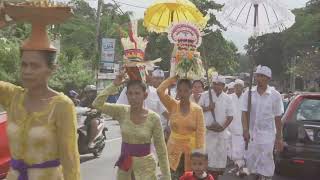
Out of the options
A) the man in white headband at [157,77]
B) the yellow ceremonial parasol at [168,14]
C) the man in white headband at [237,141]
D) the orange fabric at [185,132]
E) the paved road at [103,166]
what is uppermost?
the yellow ceremonial parasol at [168,14]

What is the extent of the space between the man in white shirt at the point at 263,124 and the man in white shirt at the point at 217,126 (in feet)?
0.89

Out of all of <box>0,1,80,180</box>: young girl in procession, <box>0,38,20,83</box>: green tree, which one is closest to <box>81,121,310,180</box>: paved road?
<box>0,38,20,83</box>: green tree

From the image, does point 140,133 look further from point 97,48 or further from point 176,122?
point 97,48

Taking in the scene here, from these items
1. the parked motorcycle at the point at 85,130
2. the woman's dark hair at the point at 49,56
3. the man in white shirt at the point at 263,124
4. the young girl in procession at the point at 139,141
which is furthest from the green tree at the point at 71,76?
the woman's dark hair at the point at 49,56

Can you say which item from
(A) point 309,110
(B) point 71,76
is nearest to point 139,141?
(A) point 309,110

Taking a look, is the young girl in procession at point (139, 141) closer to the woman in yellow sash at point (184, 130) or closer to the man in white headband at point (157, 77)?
the woman in yellow sash at point (184, 130)

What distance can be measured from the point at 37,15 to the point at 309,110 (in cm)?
648

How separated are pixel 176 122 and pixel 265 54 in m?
66.1

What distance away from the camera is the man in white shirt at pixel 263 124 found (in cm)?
819

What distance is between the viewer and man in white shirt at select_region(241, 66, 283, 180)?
322 inches

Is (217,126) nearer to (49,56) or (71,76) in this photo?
(49,56)

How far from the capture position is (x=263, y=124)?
326 inches

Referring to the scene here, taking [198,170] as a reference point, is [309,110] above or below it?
above

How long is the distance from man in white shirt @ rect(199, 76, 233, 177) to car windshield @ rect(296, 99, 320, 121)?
52.2 inches
